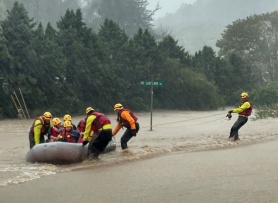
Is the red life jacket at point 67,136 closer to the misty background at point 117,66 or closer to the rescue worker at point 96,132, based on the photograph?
the rescue worker at point 96,132

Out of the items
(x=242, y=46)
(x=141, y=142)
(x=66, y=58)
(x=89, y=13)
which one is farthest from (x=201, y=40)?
(x=141, y=142)

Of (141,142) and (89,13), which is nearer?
(141,142)


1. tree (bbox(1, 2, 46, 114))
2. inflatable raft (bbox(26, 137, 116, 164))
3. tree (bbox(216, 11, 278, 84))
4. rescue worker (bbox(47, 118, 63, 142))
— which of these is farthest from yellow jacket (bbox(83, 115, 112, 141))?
tree (bbox(216, 11, 278, 84))

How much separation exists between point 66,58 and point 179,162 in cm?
2379

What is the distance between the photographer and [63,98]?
1315 inches

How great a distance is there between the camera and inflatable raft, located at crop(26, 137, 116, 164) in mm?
12258

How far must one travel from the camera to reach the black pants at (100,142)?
12680mm

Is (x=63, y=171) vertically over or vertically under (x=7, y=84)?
under

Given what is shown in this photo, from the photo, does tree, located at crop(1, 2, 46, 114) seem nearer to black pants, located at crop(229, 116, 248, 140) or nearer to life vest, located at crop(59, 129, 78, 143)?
black pants, located at crop(229, 116, 248, 140)

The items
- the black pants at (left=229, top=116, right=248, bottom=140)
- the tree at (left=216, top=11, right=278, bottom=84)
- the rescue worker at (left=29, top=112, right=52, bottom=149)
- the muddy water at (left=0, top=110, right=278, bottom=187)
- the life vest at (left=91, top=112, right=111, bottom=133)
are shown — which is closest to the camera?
the muddy water at (left=0, top=110, right=278, bottom=187)

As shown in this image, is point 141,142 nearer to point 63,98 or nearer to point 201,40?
point 63,98

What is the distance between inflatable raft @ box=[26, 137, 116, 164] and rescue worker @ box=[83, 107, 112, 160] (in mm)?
252

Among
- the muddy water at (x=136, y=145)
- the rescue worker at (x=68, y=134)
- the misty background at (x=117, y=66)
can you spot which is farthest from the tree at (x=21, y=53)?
the rescue worker at (x=68, y=134)

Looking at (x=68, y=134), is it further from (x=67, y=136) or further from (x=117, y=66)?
(x=117, y=66)
